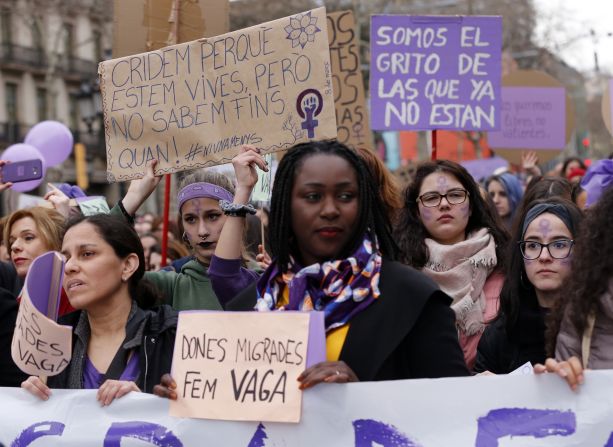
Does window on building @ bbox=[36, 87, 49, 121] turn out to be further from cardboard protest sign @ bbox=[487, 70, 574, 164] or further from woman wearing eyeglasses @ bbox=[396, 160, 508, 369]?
woman wearing eyeglasses @ bbox=[396, 160, 508, 369]

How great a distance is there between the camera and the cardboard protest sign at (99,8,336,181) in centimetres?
464

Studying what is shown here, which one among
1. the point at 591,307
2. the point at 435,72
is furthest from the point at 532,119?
the point at 591,307

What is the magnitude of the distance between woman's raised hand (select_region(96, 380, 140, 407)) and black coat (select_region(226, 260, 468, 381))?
0.79 m

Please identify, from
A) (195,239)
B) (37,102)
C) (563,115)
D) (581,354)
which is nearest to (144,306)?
(195,239)

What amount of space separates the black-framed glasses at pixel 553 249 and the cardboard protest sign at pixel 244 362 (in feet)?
4.11

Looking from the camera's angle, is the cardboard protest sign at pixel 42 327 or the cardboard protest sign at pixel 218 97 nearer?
the cardboard protest sign at pixel 42 327

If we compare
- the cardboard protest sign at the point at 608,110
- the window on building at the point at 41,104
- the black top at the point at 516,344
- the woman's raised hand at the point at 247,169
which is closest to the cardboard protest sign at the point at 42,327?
the woman's raised hand at the point at 247,169

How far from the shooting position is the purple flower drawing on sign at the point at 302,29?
183 inches

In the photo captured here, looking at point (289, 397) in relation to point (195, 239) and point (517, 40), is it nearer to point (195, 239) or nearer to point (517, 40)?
point (195, 239)

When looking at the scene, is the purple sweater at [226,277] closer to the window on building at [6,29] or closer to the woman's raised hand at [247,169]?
the woman's raised hand at [247,169]

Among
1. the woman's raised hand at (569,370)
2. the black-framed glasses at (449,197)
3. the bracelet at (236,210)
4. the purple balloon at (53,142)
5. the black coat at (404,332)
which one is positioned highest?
the purple balloon at (53,142)

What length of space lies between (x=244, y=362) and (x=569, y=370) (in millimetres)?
904

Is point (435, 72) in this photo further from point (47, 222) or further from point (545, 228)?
point (545, 228)

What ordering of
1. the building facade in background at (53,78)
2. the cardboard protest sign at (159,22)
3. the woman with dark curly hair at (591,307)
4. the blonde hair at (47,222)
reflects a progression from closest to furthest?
the woman with dark curly hair at (591,307) → the blonde hair at (47,222) → the cardboard protest sign at (159,22) → the building facade in background at (53,78)
